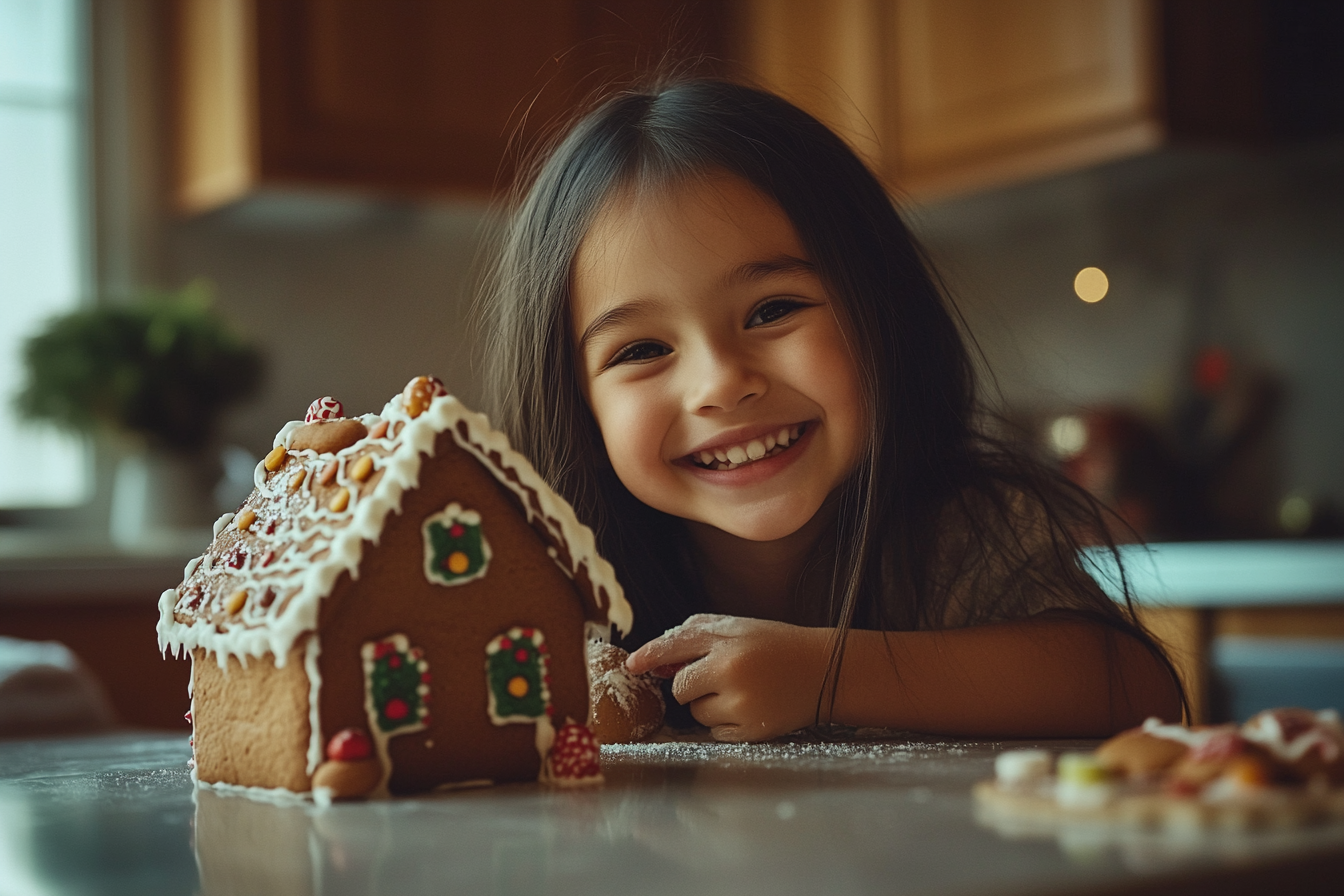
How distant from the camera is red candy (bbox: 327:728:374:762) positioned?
637 mm

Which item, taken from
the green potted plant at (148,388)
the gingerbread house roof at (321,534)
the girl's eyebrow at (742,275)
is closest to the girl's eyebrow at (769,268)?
the girl's eyebrow at (742,275)

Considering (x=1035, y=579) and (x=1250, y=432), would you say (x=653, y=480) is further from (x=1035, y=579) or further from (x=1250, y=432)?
(x=1250, y=432)

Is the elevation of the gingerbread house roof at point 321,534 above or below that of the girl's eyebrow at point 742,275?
below

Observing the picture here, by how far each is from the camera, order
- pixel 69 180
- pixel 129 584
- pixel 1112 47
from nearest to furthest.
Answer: pixel 129 584, pixel 1112 47, pixel 69 180

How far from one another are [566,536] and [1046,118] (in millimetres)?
2469

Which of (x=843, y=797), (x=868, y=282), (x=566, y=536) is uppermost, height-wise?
(x=868, y=282)

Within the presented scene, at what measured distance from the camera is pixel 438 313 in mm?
3527

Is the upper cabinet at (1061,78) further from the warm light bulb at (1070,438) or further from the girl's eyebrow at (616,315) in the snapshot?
the girl's eyebrow at (616,315)

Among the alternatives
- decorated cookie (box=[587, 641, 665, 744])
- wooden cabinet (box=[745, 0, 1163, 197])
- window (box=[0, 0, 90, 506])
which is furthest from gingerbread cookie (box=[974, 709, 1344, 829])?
window (box=[0, 0, 90, 506])

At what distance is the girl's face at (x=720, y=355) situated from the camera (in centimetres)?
106

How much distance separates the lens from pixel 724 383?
1.04m

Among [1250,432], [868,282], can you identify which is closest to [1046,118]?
[1250,432]

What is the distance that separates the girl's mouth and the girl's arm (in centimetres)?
20

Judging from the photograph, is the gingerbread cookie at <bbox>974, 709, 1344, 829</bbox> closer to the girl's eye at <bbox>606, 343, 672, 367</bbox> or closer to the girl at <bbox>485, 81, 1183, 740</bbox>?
the girl at <bbox>485, 81, 1183, 740</bbox>
